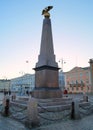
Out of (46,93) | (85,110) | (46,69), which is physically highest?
(46,69)

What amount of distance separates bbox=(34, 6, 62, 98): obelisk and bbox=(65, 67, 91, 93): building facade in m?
49.2

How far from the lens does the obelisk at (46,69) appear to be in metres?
11.3

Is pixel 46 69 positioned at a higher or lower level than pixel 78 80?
higher

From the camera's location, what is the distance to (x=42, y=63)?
475 inches

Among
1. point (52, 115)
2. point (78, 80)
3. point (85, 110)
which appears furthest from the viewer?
point (78, 80)

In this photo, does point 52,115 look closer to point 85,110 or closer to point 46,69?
point 85,110

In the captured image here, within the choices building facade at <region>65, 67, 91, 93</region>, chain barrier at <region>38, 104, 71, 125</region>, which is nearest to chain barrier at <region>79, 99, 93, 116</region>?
chain barrier at <region>38, 104, 71, 125</region>

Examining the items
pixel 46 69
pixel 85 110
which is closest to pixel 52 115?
pixel 85 110

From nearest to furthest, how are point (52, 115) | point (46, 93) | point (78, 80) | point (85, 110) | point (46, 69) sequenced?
point (52, 115) → point (85, 110) → point (46, 93) → point (46, 69) → point (78, 80)

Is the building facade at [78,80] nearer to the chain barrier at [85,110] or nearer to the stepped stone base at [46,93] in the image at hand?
the chain barrier at [85,110]

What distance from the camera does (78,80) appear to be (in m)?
63.2

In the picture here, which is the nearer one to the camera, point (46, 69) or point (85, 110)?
point (85, 110)

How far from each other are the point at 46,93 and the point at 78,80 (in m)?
54.0

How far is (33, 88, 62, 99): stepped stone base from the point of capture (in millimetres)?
10984
